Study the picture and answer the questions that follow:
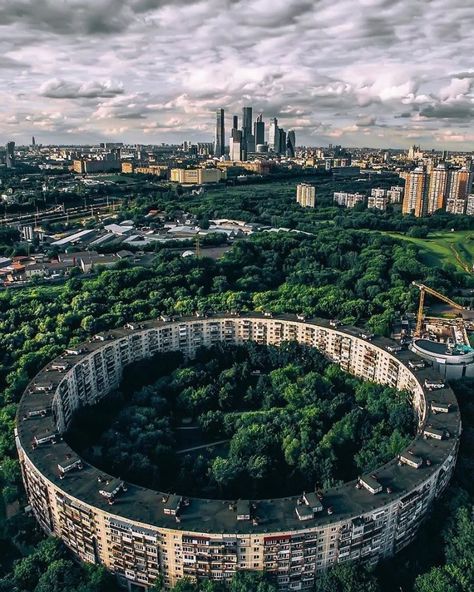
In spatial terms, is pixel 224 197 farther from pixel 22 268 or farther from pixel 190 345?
pixel 190 345

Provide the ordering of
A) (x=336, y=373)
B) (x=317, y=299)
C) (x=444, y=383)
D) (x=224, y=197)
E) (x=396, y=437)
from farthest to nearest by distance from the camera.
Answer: (x=224, y=197) < (x=317, y=299) < (x=336, y=373) < (x=444, y=383) < (x=396, y=437)

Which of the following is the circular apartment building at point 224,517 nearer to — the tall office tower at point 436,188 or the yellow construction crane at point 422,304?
the yellow construction crane at point 422,304

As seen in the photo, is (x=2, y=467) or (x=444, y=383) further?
(x=444, y=383)

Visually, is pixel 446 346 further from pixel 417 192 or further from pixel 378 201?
pixel 378 201

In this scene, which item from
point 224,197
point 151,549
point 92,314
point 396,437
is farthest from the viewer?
point 224,197

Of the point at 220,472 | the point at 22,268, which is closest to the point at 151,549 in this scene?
the point at 220,472

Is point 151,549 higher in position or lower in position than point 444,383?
lower

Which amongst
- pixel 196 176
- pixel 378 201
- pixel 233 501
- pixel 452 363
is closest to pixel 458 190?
Result: pixel 378 201
